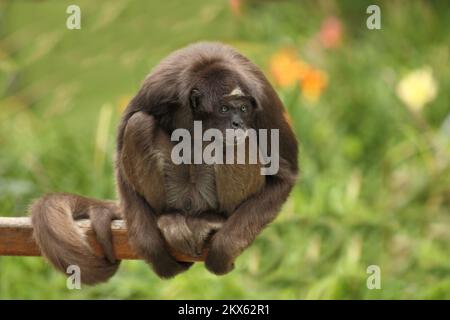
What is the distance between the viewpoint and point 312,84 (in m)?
7.86

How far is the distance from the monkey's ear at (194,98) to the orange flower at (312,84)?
409 centimetres

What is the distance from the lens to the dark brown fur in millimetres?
3801

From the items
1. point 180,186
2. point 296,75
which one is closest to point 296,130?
point 296,75

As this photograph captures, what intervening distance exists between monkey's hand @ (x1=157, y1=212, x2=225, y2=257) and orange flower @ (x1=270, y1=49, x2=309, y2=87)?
3717 millimetres

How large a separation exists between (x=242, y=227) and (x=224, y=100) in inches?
23.1

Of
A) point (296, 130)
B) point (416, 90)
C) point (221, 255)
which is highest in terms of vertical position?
point (416, 90)

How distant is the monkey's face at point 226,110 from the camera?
3707 mm

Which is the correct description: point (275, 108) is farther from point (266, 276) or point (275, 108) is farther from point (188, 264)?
point (266, 276)

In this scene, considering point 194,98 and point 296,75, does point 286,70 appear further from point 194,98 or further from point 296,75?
point 194,98

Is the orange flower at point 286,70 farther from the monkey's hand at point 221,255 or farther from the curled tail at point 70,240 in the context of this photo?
the monkey's hand at point 221,255

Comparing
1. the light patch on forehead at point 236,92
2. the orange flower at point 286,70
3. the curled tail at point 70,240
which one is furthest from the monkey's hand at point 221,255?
the orange flower at point 286,70

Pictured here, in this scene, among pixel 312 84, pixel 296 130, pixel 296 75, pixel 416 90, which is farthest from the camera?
pixel 312 84

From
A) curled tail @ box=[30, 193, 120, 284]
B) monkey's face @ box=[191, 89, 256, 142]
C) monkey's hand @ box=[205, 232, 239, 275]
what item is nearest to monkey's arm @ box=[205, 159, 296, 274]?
monkey's hand @ box=[205, 232, 239, 275]

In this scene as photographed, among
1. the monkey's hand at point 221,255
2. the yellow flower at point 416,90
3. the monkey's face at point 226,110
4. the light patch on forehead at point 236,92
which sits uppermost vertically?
the yellow flower at point 416,90
